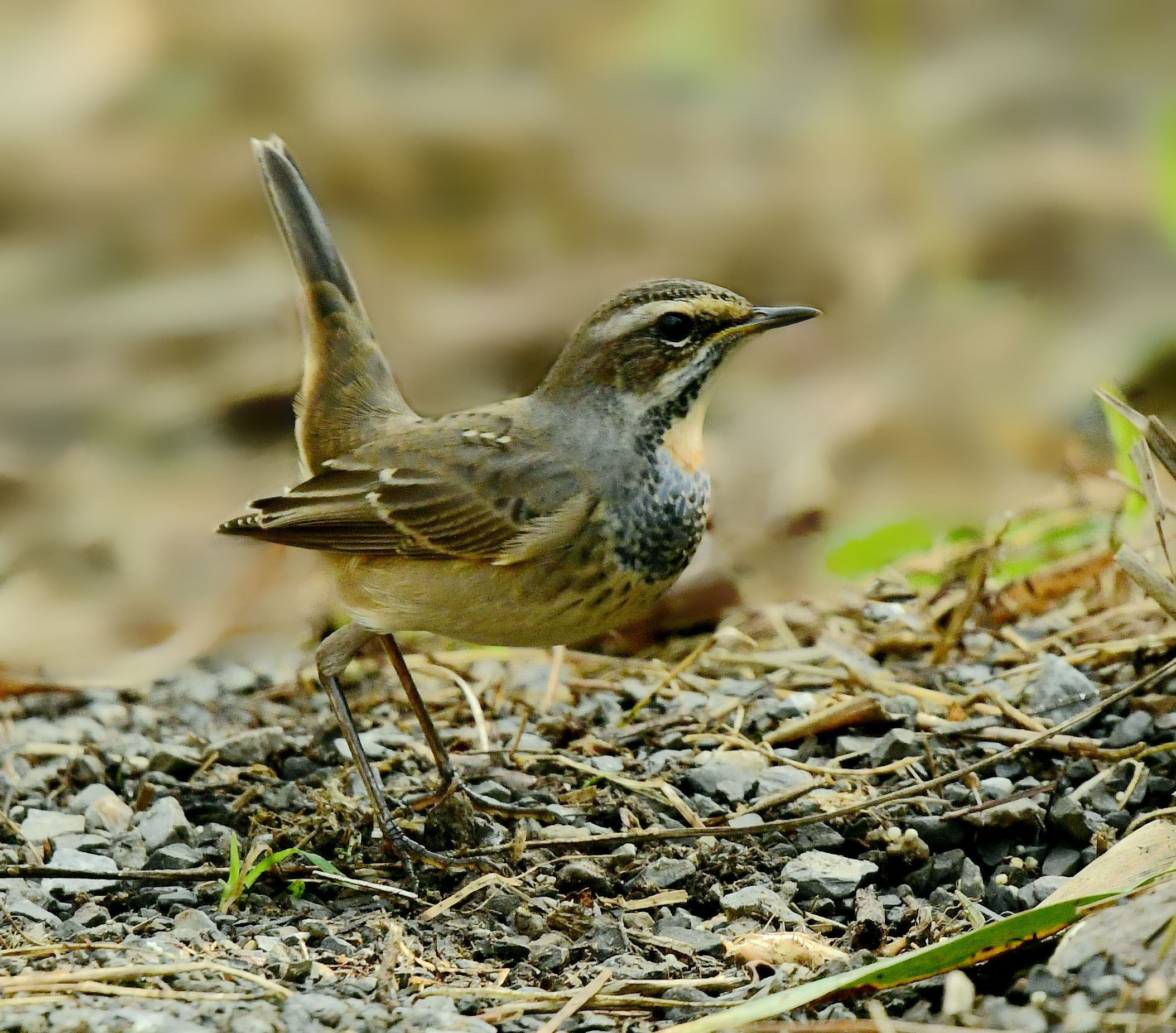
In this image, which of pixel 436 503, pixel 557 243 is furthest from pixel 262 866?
pixel 557 243

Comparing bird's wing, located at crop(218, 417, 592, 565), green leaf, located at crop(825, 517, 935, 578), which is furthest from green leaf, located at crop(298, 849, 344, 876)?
green leaf, located at crop(825, 517, 935, 578)

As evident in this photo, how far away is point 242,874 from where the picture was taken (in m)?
4.52

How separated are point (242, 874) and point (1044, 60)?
1051 centimetres

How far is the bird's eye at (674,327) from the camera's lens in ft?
17.4

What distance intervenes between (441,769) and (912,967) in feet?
6.54

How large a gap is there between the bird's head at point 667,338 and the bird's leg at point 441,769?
1002 millimetres

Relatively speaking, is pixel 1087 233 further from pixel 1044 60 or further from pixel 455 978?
pixel 455 978

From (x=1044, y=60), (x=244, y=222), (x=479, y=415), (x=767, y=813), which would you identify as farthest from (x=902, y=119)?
(x=767, y=813)

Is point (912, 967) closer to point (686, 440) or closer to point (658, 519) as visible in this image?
point (658, 519)

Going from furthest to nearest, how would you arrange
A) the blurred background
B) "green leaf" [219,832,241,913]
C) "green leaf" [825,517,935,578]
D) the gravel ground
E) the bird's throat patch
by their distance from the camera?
the blurred background < "green leaf" [825,517,935,578] < the bird's throat patch < "green leaf" [219,832,241,913] < the gravel ground

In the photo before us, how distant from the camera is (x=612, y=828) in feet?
16.4

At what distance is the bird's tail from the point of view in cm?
593

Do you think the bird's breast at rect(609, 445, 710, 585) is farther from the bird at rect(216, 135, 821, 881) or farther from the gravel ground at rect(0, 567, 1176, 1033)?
the gravel ground at rect(0, 567, 1176, 1033)

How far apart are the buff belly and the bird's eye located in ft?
2.49
